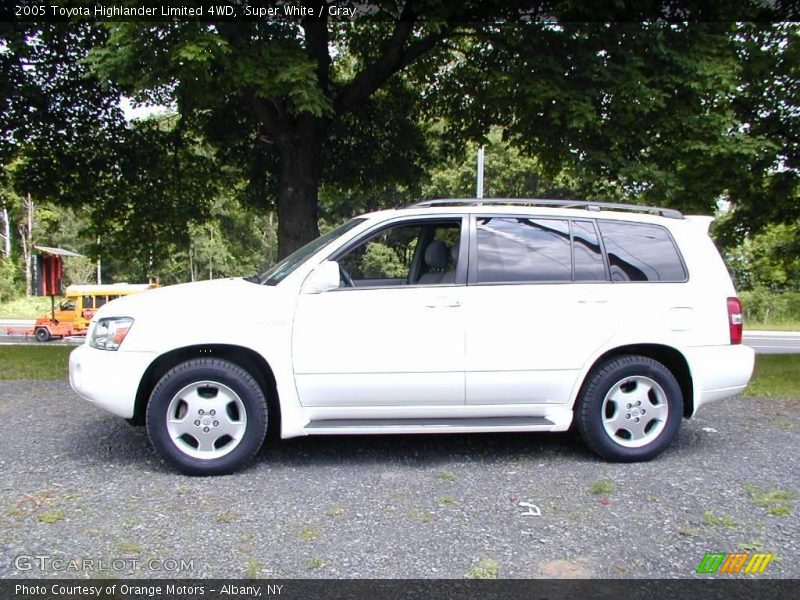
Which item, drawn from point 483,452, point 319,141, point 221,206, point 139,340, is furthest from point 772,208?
point 221,206

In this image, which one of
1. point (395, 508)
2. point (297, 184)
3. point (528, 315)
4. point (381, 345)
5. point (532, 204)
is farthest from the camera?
point (297, 184)

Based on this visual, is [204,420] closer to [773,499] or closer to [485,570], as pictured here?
[485,570]

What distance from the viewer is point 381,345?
4508mm

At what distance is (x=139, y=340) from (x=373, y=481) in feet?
5.90

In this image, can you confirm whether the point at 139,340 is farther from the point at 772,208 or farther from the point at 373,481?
Answer: the point at 772,208

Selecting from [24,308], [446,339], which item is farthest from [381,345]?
[24,308]

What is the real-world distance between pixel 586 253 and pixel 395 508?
2322mm

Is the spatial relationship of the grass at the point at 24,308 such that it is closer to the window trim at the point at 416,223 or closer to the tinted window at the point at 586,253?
the window trim at the point at 416,223

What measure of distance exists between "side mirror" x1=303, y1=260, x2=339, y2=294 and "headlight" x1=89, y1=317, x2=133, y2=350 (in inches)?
47.4

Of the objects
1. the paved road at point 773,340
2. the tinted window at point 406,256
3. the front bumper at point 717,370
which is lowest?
the paved road at point 773,340

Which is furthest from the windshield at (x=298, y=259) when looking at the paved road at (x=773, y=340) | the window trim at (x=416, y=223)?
the paved road at (x=773, y=340)

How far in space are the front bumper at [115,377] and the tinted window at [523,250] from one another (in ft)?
7.86

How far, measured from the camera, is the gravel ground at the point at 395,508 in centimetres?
323

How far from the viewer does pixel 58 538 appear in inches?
135
